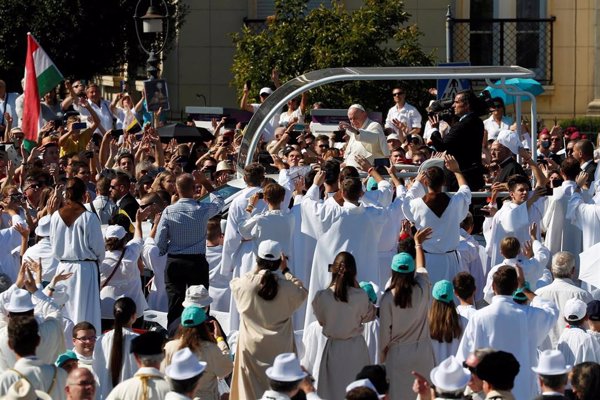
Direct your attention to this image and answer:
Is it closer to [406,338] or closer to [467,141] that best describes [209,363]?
[406,338]

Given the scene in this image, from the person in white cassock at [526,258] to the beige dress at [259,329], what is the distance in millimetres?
2012

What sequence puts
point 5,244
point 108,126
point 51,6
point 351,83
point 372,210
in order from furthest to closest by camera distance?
point 51,6 < point 351,83 < point 108,126 < point 5,244 < point 372,210

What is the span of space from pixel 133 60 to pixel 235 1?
2174mm

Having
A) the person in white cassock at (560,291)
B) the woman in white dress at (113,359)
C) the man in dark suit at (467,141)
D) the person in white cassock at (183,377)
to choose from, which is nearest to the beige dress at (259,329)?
the woman in white dress at (113,359)

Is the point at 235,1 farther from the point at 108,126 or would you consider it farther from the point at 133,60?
the point at 108,126

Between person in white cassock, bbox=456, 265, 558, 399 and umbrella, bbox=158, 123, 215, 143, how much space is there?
30.4ft

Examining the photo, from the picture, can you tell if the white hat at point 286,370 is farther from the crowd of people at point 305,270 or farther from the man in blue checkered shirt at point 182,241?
the man in blue checkered shirt at point 182,241

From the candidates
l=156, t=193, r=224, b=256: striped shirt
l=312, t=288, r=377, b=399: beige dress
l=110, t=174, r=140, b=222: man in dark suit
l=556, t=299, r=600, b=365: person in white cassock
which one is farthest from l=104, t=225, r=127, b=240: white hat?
l=556, t=299, r=600, b=365: person in white cassock

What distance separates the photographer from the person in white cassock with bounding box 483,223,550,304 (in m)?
13.2

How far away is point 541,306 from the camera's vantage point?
1184cm

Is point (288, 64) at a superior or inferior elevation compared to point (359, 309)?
superior

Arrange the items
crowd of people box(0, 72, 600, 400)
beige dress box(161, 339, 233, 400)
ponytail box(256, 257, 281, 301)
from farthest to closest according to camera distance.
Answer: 1. ponytail box(256, 257, 281, 301)
2. beige dress box(161, 339, 233, 400)
3. crowd of people box(0, 72, 600, 400)

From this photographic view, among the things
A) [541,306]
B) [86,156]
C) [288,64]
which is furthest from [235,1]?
[541,306]

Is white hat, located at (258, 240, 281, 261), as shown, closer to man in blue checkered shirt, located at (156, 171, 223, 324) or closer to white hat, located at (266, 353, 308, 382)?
white hat, located at (266, 353, 308, 382)
